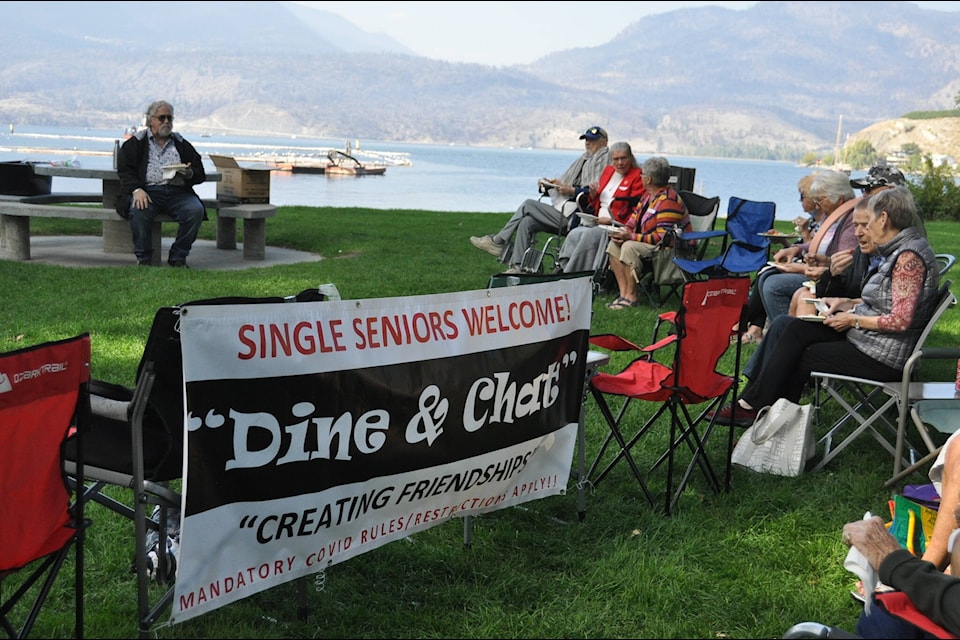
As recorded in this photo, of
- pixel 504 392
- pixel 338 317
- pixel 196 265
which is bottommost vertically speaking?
pixel 196 265

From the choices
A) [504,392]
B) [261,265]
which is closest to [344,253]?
[261,265]

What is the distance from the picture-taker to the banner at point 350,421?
8.62ft

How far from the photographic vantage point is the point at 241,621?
121 inches

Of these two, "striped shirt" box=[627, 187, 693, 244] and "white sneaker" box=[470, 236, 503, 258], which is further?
"white sneaker" box=[470, 236, 503, 258]

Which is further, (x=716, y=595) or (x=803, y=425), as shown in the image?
(x=803, y=425)

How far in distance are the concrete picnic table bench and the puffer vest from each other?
727 cm

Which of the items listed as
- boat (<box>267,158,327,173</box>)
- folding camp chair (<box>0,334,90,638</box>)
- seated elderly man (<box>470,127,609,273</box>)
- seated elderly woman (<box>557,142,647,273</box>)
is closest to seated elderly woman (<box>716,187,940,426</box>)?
folding camp chair (<box>0,334,90,638</box>)

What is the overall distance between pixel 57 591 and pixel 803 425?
133 inches

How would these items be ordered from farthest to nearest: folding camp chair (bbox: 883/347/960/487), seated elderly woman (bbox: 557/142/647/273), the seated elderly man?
the seated elderly man < seated elderly woman (bbox: 557/142/647/273) < folding camp chair (bbox: 883/347/960/487)

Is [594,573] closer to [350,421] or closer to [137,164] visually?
[350,421]

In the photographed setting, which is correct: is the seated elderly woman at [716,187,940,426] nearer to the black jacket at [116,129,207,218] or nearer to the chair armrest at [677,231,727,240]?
the chair armrest at [677,231,727,240]

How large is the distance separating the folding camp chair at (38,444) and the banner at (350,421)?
0.91ft

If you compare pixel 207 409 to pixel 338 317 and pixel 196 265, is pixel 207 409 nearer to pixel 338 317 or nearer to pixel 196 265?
pixel 338 317

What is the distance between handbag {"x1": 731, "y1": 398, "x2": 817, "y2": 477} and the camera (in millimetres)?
4793
